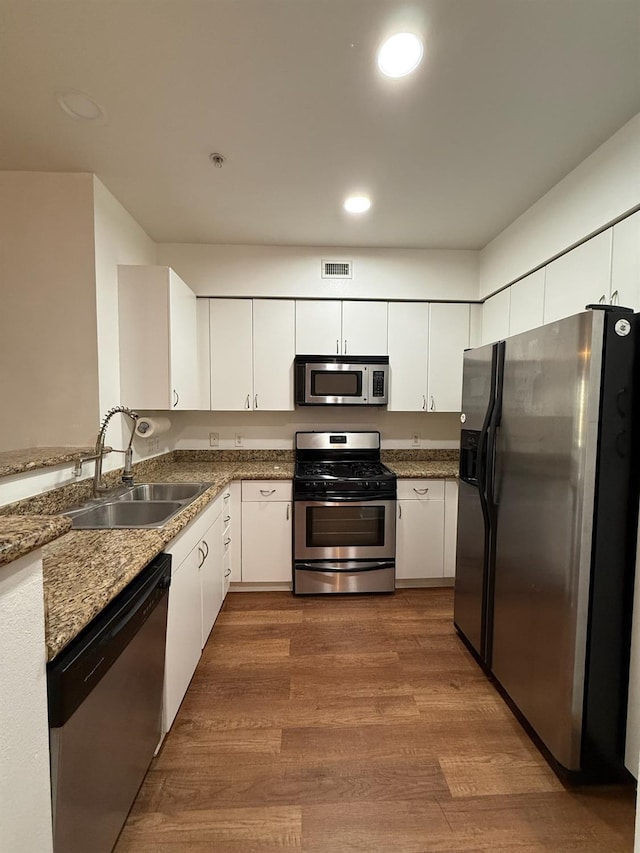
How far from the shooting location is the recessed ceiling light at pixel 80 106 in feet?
4.63

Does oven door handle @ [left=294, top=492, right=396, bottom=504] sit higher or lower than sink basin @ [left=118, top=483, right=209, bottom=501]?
lower

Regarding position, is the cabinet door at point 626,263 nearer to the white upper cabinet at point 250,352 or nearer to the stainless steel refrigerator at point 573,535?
the stainless steel refrigerator at point 573,535

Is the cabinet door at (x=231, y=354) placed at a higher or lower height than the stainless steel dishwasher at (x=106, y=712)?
higher

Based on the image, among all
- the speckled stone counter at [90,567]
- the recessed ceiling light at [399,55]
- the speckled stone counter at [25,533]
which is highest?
the recessed ceiling light at [399,55]

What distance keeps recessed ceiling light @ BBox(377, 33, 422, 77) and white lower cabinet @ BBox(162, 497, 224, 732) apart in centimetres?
202

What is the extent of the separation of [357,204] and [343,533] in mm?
2264

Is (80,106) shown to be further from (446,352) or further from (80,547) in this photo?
(446,352)

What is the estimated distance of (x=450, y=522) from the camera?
2.69 m

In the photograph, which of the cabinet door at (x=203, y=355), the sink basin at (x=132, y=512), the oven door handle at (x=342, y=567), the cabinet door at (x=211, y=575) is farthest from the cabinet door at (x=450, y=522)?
the cabinet door at (x=203, y=355)

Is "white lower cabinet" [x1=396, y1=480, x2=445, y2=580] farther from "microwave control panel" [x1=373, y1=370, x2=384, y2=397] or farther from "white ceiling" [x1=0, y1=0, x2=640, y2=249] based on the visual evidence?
"white ceiling" [x1=0, y1=0, x2=640, y2=249]

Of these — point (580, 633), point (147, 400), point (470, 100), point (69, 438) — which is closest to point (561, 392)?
point (580, 633)

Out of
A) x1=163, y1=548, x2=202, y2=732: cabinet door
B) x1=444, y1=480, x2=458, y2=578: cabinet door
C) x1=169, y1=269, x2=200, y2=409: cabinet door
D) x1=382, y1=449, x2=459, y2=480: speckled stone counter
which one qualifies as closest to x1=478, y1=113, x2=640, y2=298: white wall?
x1=382, y1=449, x2=459, y2=480: speckled stone counter

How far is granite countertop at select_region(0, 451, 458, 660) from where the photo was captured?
644 millimetres

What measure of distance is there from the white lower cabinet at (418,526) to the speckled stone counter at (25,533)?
2.31 meters
